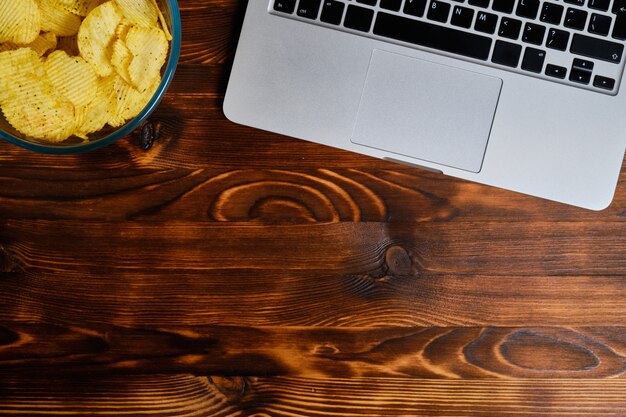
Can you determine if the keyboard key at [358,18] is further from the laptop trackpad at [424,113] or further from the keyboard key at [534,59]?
the keyboard key at [534,59]

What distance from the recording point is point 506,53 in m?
0.57

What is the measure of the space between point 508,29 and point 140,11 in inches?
12.9

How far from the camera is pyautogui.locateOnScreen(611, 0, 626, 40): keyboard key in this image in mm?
559

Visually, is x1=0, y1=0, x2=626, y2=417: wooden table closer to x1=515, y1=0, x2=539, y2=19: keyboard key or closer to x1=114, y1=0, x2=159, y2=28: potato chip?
x1=114, y1=0, x2=159, y2=28: potato chip

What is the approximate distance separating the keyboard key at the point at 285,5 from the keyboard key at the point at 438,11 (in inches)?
4.9

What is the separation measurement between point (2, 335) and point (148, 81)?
310 mm

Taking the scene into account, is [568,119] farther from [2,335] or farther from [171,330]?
[2,335]

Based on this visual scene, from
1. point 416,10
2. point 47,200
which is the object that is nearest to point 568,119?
point 416,10

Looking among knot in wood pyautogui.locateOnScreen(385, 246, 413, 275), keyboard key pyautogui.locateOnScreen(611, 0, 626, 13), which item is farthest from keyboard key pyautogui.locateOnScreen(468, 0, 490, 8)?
knot in wood pyautogui.locateOnScreen(385, 246, 413, 275)

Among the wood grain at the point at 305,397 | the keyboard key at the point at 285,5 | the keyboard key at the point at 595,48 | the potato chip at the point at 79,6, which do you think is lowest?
the wood grain at the point at 305,397

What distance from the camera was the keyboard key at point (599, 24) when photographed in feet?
1.84

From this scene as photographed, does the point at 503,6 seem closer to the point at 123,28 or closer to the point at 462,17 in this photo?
the point at 462,17

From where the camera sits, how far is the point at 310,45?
1.92 feet

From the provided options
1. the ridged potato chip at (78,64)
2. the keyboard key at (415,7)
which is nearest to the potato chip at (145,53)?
the ridged potato chip at (78,64)
